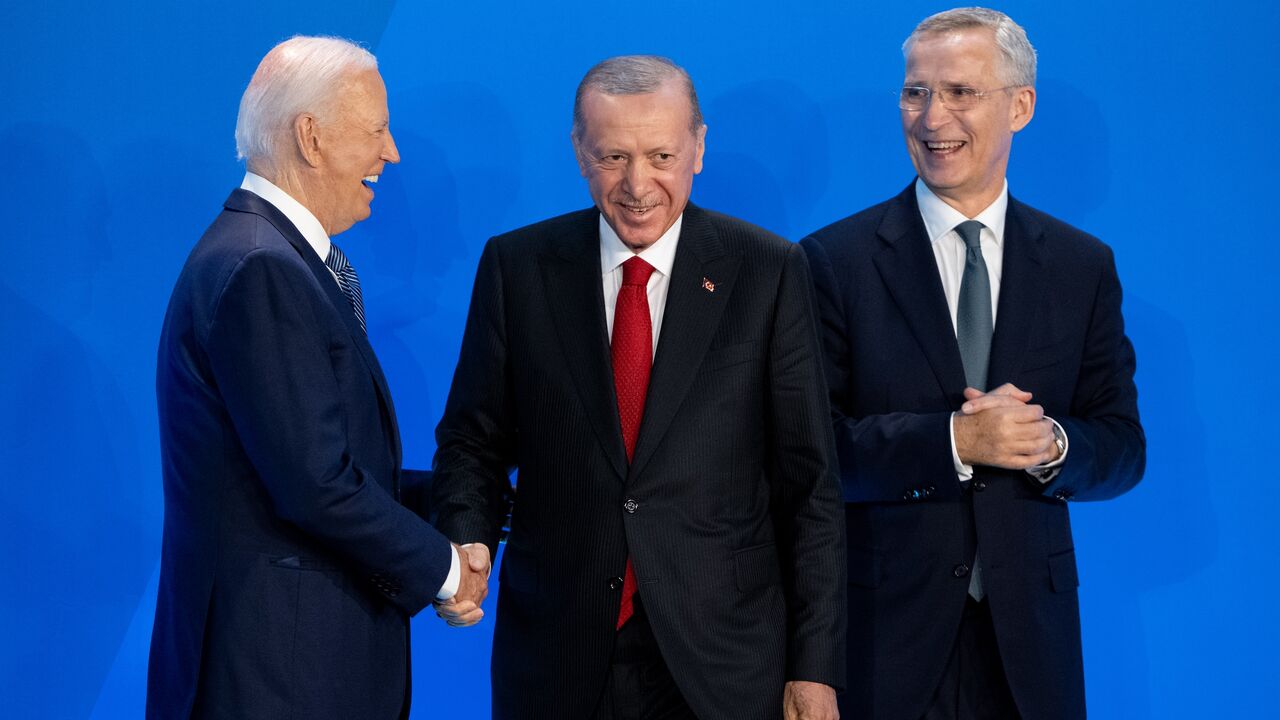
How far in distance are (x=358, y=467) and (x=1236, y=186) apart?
247 cm

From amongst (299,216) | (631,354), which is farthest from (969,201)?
(299,216)

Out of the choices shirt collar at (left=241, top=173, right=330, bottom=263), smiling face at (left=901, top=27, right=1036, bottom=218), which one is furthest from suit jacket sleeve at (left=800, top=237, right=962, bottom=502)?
shirt collar at (left=241, top=173, right=330, bottom=263)

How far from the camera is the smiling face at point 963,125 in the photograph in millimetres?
2865

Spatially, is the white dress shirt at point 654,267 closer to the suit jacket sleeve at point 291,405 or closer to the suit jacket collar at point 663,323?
the suit jacket collar at point 663,323

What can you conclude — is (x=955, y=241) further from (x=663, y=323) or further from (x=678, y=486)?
(x=678, y=486)

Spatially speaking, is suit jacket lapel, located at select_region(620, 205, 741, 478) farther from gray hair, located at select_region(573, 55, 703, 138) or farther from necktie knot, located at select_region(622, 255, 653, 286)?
gray hair, located at select_region(573, 55, 703, 138)

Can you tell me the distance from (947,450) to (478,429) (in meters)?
0.89

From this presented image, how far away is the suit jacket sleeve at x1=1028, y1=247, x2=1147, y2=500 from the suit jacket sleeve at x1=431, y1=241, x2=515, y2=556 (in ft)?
3.57

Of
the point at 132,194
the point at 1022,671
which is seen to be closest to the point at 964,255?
the point at 1022,671

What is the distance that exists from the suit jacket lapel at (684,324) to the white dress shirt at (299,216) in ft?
1.18

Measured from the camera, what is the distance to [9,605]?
360 centimetres

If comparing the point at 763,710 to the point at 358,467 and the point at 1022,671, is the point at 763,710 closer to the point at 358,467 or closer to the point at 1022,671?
the point at 1022,671

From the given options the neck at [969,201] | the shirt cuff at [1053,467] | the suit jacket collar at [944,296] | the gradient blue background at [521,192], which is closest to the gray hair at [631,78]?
the suit jacket collar at [944,296]

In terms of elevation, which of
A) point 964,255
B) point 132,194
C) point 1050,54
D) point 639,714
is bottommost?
point 639,714
